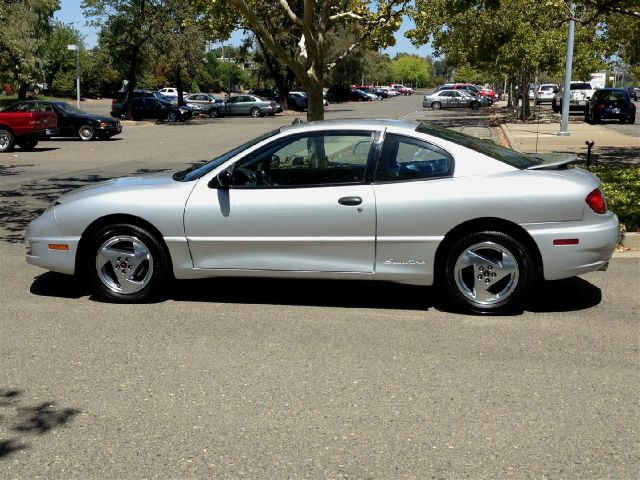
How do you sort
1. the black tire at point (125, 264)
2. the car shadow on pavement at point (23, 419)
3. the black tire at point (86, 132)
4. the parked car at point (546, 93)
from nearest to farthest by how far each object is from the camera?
the car shadow on pavement at point (23, 419), the black tire at point (125, 264), the black tire at point (86, 132), the parked car at point (546, 93)

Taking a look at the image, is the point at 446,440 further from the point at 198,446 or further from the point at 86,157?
the point at 86,157

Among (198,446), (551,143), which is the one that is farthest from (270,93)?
(198,446)

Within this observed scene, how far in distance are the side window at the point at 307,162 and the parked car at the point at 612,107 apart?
3075cm

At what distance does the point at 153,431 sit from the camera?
3904mm

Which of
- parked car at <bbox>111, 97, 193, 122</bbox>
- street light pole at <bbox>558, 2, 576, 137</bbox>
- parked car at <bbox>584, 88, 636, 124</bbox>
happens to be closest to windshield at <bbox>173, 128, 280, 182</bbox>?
street light pole at <bbox>558, 2, 576, 137</bbox>

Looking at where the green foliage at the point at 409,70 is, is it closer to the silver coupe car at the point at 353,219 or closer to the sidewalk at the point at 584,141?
the sidewalk at the point at 584,141

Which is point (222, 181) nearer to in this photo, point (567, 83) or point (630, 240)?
point (630, 240)

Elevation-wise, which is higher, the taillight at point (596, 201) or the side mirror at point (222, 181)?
the side mirror at point (222, 181)

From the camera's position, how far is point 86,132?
26.8m

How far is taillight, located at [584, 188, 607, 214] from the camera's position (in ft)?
18.7

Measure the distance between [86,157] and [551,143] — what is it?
14.0m

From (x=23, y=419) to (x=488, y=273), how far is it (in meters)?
3.55

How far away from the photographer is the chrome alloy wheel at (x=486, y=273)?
5.74m

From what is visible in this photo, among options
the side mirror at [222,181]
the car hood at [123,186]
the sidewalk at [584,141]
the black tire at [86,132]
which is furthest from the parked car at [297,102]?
the side mirror at [222,181]
